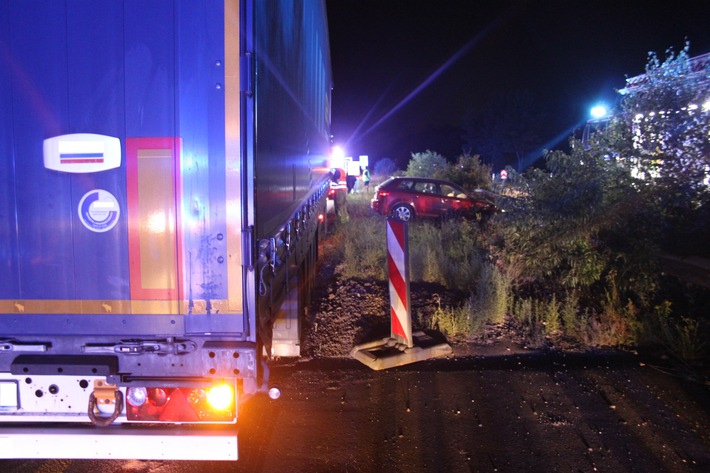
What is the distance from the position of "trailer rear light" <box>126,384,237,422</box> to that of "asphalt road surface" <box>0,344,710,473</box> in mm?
1006

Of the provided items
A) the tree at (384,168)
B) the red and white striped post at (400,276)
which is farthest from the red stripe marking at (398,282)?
the tree at (384,168)

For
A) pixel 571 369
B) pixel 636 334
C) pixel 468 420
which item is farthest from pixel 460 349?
pixel 636 334

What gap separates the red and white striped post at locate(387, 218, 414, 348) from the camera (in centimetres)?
565

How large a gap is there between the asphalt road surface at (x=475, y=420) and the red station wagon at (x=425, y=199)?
11482 millimetres

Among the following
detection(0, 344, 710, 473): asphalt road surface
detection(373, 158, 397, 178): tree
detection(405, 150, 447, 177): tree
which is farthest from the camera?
detection(373, 158, 397, 178): tree

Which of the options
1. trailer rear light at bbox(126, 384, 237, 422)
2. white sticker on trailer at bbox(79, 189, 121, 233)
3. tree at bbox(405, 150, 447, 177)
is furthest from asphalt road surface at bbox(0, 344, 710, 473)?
tree at bbox(405, 150, 447, 177)

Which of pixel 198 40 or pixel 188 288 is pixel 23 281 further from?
pixel 198 40

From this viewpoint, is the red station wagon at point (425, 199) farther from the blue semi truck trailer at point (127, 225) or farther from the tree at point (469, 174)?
the blue semi truck trailer at point (127, 225)

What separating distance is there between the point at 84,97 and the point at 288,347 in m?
3.71

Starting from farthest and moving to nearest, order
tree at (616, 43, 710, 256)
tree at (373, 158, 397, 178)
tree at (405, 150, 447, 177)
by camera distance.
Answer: tree at (373, 158, 397, 178)
tree at (405, 150, 447, 177)
tree at (616, 43, 710, 256)

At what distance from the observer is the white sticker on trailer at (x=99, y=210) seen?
2893 millimetres

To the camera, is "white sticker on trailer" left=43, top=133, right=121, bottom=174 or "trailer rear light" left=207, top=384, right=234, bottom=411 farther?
"trailer rear light" left=207, top=384, right=234, bottom=411

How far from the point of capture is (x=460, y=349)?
602 centimetres

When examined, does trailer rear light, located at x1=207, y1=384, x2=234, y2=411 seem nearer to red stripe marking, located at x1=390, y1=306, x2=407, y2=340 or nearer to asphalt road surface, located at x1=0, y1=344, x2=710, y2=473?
asphalt road surface, located at x1=0, y1=344, x2=710, y2=473
